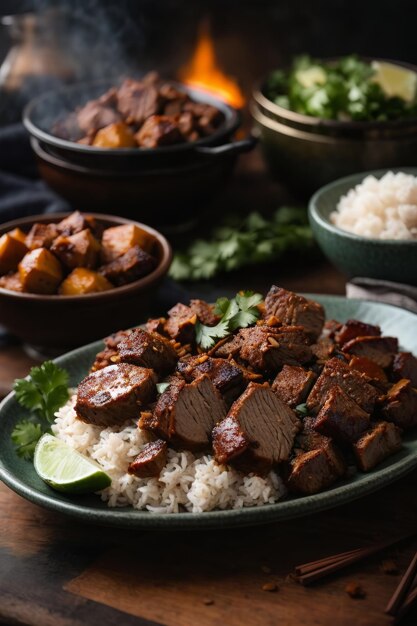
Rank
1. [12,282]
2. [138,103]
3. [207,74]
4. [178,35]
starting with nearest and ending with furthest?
[12,282] → [138,103] → [207,74] → [178,35]

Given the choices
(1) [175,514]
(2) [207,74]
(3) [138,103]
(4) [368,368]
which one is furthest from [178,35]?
(1) [175,514]

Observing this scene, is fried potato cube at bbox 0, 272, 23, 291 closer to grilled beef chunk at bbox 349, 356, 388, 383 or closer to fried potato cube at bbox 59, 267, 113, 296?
fried potato cube at bbox 59, 267, 113, 296

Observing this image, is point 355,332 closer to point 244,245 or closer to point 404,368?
point 404,368

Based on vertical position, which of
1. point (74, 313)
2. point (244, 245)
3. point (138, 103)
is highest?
point (138, 103)

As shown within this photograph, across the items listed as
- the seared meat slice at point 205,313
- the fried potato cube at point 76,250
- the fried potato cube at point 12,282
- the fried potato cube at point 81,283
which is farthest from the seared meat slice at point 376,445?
the fried potato cube at point 12,282

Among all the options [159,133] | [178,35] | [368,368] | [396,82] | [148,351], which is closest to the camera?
[148,351]

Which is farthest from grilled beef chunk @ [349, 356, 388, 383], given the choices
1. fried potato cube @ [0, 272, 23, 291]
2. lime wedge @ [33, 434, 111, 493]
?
fried potato cube @ [0, 272, 23, 291]

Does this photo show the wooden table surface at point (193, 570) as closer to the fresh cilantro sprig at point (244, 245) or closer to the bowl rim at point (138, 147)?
the fresh cilantro sprig at point (244, 245)
